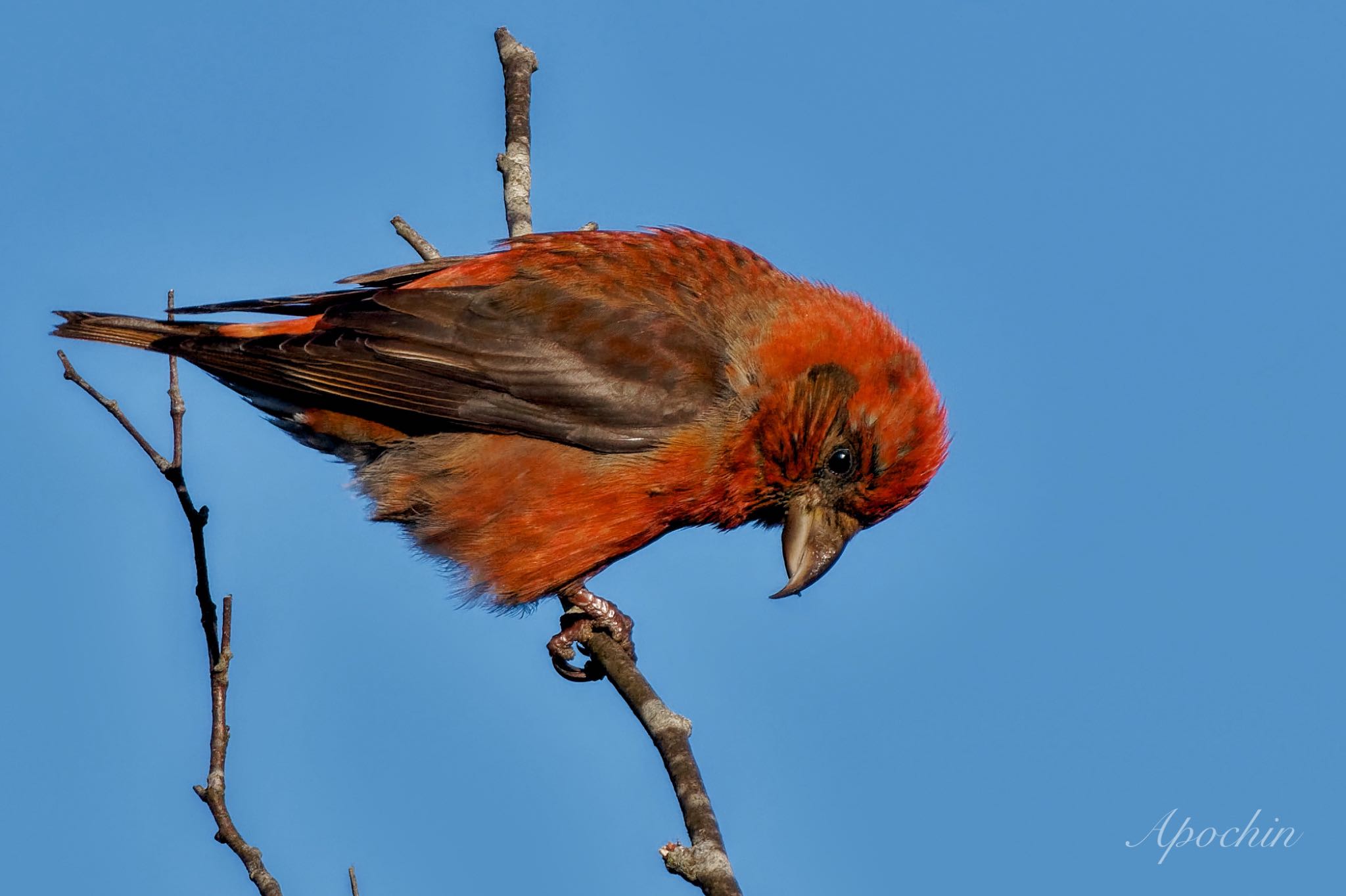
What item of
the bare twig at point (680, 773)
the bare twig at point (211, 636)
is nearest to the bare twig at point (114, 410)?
the bare twig at point (211, 636)

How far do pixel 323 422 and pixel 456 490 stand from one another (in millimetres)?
713

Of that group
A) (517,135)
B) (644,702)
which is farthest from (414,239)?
(644,702)

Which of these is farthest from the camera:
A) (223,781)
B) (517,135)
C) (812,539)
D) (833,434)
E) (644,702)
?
(517,135)

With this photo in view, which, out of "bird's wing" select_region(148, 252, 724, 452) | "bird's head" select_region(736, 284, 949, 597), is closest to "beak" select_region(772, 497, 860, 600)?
"bird's head" select_region(736, 284, 949, 597)

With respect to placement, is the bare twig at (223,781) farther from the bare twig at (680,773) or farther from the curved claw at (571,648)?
the curved claw at (571,648)

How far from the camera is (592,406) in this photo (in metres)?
5.68

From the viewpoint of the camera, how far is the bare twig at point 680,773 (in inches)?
150

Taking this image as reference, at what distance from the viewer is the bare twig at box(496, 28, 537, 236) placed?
7.19 meters

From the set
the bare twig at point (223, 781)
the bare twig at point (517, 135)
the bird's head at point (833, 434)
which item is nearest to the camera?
the bare twig at point (223, 781)

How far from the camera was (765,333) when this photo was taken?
582 centimetres

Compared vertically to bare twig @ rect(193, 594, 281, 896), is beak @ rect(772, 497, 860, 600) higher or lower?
higher

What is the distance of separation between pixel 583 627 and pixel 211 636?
1918 mm

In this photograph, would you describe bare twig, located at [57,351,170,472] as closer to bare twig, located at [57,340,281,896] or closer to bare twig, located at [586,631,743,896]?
bare twig, located at [57,340,281,896]

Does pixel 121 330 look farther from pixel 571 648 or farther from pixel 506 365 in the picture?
pixel 571 648
